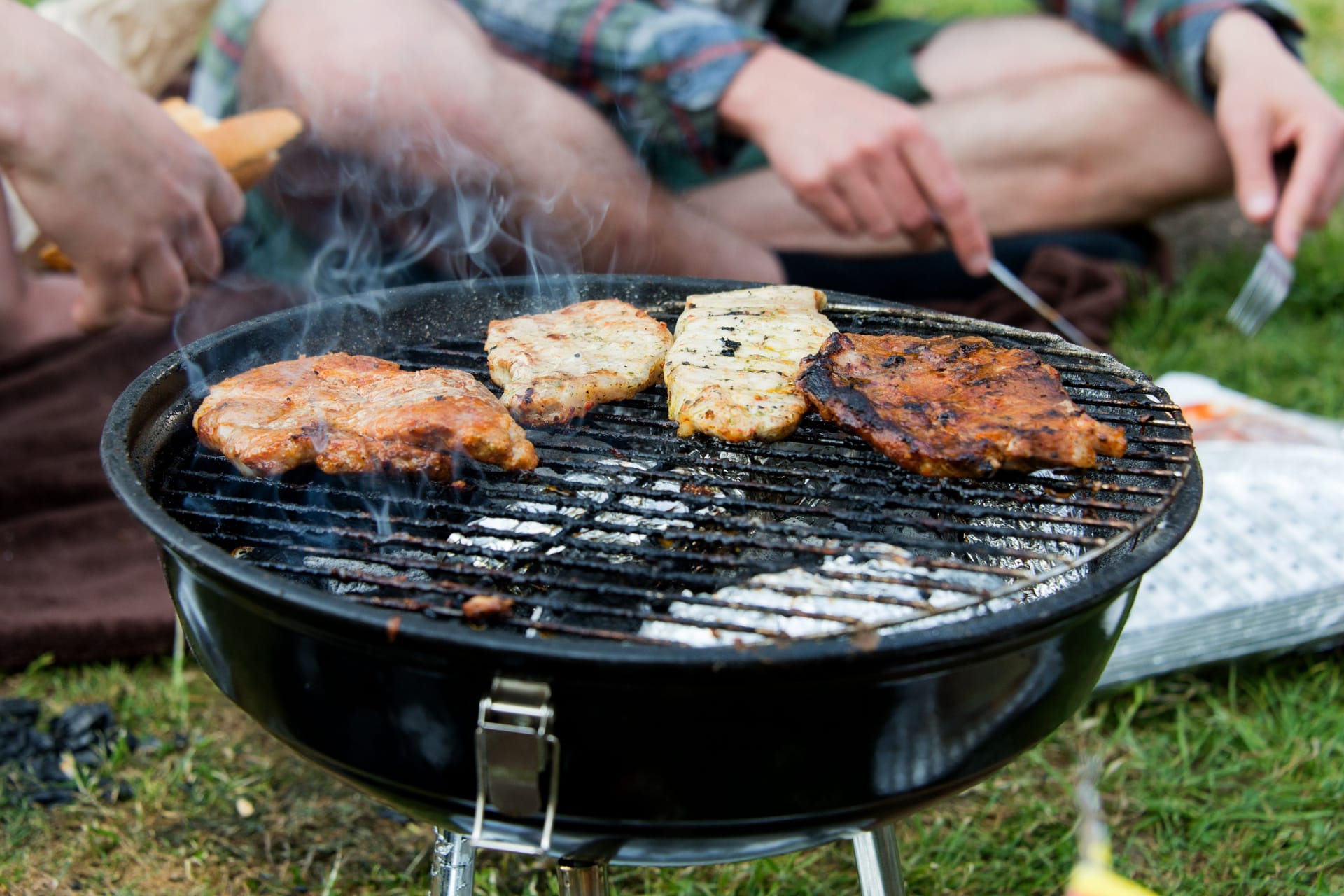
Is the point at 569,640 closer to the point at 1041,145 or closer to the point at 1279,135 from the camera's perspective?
the point at 1279,135

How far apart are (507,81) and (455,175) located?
37 centimetres

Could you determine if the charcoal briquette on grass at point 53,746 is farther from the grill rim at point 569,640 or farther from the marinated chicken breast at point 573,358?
the marinated chicken breast at point 573,358

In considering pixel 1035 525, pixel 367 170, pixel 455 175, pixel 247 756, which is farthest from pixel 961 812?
pixel 367 170

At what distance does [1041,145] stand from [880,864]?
3554 mm

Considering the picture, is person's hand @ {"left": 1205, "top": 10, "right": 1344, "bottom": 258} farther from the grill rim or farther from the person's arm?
the grill rim

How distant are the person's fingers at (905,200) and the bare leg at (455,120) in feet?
3.30

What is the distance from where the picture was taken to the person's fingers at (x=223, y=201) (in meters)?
2.84

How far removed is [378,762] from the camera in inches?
60.2

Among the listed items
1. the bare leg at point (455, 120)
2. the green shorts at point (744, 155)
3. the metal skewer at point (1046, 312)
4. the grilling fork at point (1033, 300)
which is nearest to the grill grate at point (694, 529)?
the grilling fork at point (1033, 300)

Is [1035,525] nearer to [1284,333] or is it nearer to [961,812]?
[961,812]

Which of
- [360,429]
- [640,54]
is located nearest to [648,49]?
[640,54]

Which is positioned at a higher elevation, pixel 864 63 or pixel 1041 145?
pixel 864 63

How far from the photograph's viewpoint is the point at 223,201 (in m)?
2.88

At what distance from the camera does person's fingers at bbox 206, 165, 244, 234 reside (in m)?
2.84
